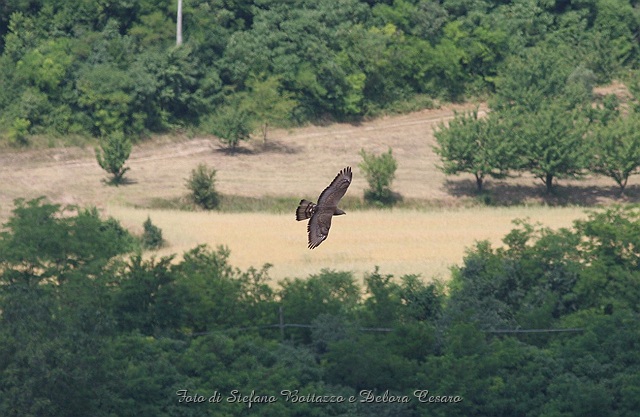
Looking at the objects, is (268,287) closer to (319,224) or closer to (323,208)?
(319,224)

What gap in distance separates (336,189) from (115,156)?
52530 mm

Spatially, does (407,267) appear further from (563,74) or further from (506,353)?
(563,74)

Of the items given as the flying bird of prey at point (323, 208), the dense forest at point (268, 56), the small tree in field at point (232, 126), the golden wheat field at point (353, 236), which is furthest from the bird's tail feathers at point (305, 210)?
the small tree in field at point (232, 126)

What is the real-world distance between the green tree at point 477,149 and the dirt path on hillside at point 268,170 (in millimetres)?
1049

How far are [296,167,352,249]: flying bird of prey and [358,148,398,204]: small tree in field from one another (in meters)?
52.0

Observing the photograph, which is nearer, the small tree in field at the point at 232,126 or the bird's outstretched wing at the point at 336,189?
the bird's outstretched wing at the point at 336,189

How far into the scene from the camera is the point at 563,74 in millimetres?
94750

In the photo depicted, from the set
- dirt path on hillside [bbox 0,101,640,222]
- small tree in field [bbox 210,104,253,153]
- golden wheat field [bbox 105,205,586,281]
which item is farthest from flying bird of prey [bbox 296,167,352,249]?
small tree in field [bbox 210,104,253,153]

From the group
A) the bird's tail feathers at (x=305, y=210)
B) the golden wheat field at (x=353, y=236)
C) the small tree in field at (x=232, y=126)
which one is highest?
the bird's tail feathers at (x=305, y=210)

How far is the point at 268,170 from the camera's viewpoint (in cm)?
8562

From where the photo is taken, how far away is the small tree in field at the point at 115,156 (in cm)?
8094

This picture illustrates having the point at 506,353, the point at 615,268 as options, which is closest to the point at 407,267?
the point at 615,268

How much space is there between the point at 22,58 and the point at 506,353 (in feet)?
146

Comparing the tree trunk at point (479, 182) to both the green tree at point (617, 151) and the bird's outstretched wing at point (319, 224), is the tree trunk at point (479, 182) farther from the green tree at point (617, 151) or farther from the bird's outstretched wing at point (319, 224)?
the bird's outstretched wing at point (319, 224)
